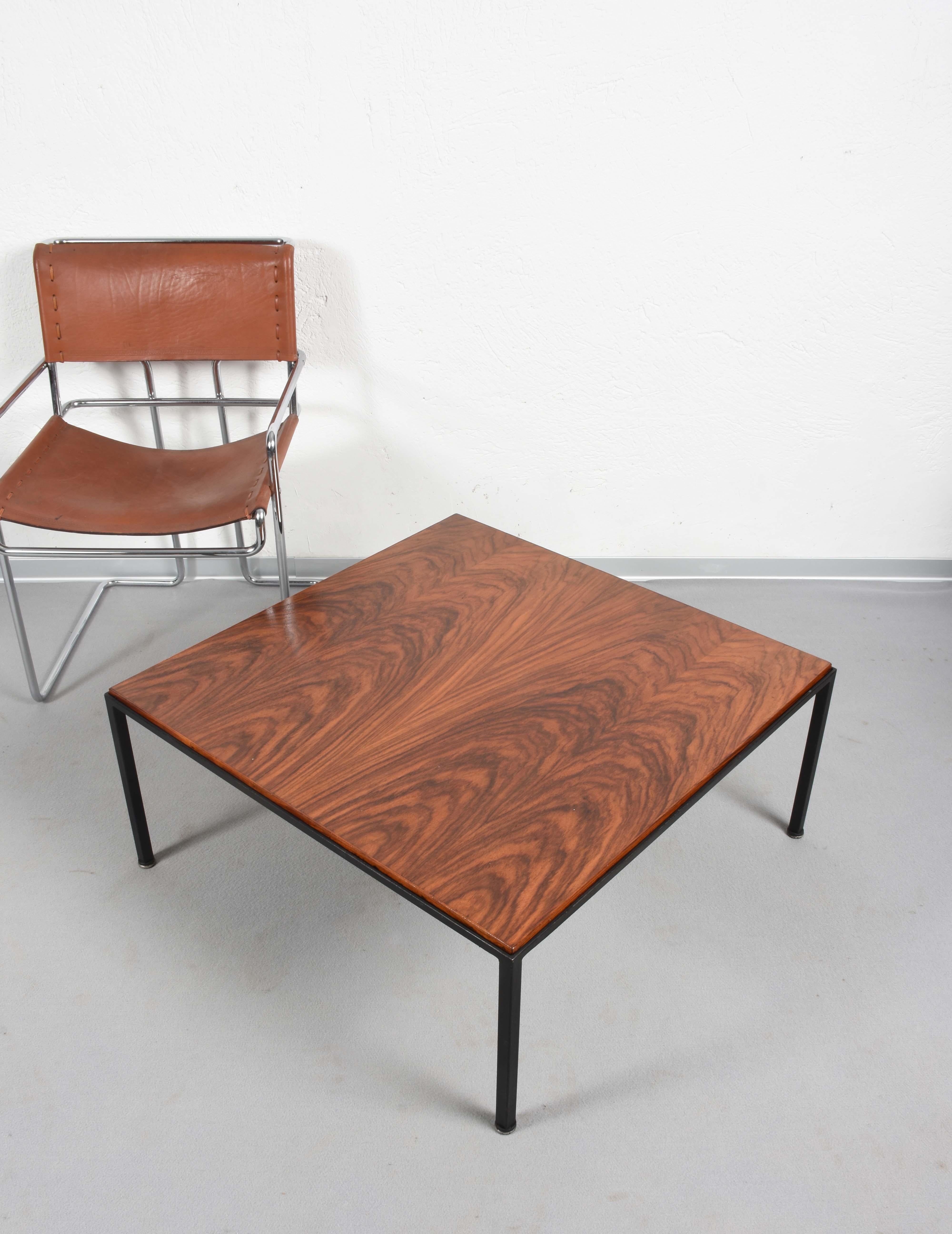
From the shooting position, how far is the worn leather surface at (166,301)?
2.18 meters

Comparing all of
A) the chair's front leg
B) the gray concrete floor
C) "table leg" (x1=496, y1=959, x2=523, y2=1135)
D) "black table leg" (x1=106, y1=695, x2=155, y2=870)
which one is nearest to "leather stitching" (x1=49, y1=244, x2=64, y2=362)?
the chair's front leg

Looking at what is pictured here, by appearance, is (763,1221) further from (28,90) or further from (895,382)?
(28,90)

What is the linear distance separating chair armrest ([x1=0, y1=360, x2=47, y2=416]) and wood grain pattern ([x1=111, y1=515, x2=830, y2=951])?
771mm

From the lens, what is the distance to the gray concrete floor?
50.3 inches

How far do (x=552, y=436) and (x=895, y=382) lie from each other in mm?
890

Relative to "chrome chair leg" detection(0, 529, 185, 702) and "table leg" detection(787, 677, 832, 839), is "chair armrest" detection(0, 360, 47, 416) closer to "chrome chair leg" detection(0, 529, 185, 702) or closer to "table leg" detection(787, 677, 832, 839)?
"chrome chair leg" detection(0, 529, 185, 702)

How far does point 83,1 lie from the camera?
79.3 inches

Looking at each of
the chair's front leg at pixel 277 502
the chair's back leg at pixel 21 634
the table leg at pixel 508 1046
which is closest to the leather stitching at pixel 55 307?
the chair's back leg at pixel 21 634

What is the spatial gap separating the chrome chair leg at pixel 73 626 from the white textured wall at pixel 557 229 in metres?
0.38

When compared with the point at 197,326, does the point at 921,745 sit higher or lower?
lower

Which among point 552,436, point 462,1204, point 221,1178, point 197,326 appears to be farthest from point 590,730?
point 197,326

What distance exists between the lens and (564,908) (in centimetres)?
119

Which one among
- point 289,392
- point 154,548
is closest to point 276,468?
point 289,392

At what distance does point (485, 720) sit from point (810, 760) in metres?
0.66
